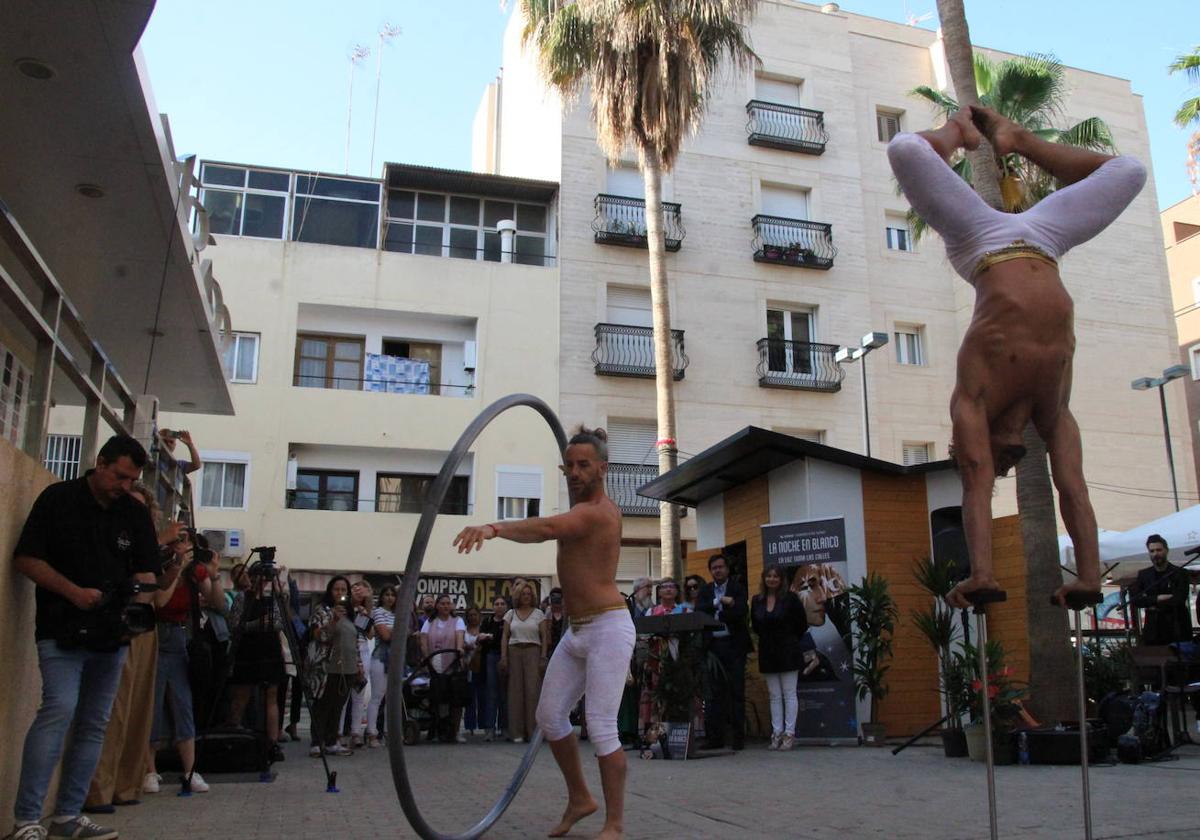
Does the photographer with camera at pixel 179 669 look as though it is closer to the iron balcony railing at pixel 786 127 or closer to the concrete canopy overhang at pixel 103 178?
the concrete canopy overhang at pixel 103 178

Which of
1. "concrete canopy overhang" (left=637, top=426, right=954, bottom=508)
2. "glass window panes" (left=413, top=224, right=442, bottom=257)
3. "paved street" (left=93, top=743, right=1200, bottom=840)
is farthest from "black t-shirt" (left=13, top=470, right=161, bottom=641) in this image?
"glass window panes" (left=413, top=224, right=442, bottom=257)

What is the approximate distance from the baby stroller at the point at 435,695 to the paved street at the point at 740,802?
2851mm

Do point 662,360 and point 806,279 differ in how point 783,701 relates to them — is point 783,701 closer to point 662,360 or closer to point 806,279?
point 662,360

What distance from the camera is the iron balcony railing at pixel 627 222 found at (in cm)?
2658

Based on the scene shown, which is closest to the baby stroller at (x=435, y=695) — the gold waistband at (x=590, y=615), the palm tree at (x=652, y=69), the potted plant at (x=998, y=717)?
the palm tree at (x=652, y=69)

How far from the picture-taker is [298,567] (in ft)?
76.9

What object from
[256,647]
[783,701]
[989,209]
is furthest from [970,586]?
[783,701]

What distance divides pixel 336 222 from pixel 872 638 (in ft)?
60.7

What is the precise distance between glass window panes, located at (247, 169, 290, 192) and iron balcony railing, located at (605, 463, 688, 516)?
10.7m

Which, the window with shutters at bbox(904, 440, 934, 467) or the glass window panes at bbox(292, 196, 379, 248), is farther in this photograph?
the window with shutters at bbox(904, 440, 934, 467)

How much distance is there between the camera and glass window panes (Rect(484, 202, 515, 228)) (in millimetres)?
27047

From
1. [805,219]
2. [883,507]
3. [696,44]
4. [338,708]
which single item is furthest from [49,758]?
[805,219]

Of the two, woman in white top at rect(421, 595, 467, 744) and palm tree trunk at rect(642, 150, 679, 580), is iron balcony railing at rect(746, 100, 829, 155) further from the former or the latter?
woman in white top at rect(421, 595, 467, 744)

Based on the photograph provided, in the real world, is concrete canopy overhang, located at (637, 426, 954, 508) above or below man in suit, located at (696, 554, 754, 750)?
above
